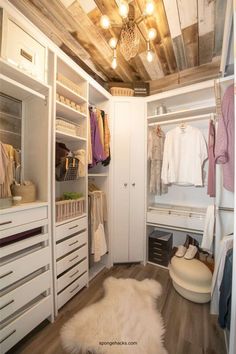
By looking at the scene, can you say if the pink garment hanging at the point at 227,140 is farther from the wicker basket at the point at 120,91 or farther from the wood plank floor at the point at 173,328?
the wicker basket at the point at 120,91

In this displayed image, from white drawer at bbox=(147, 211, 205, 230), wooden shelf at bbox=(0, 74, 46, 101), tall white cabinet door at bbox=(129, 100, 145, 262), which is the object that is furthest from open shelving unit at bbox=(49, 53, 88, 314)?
white drawer at bbox=(147, 211, 205, 230)

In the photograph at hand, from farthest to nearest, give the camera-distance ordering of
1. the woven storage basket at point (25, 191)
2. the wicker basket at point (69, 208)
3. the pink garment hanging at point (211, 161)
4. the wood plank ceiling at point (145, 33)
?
the pink garment hanging at point (211, 161) < the wicker basket at point (69, 208) < the wood plank ceiling at point (145, 33) < the woven storage basket at point (25, 191)

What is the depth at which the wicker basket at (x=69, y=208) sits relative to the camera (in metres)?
1.64

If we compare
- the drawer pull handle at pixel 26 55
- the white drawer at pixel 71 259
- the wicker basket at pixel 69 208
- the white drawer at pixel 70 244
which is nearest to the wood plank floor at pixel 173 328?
the white drawer at pixel 71 259

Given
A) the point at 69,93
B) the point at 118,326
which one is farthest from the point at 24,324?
the point at 69,93

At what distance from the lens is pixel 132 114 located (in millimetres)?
2375

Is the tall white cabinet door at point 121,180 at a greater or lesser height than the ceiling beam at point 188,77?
lesser

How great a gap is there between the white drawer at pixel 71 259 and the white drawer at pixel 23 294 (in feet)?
0.46

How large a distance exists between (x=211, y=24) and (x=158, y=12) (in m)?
0.54

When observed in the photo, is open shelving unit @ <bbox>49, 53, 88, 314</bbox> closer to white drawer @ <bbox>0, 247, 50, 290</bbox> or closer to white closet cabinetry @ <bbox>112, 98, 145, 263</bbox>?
white drawer @ <bbox>0, 247, 50, 290</bbox>

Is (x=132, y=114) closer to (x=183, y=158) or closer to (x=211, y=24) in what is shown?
(x=183, y=158)

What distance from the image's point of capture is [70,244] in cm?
171

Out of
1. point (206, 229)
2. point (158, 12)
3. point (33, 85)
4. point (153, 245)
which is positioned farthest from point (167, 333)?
point (158, 12)

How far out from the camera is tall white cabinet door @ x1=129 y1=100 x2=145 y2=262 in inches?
93.7
